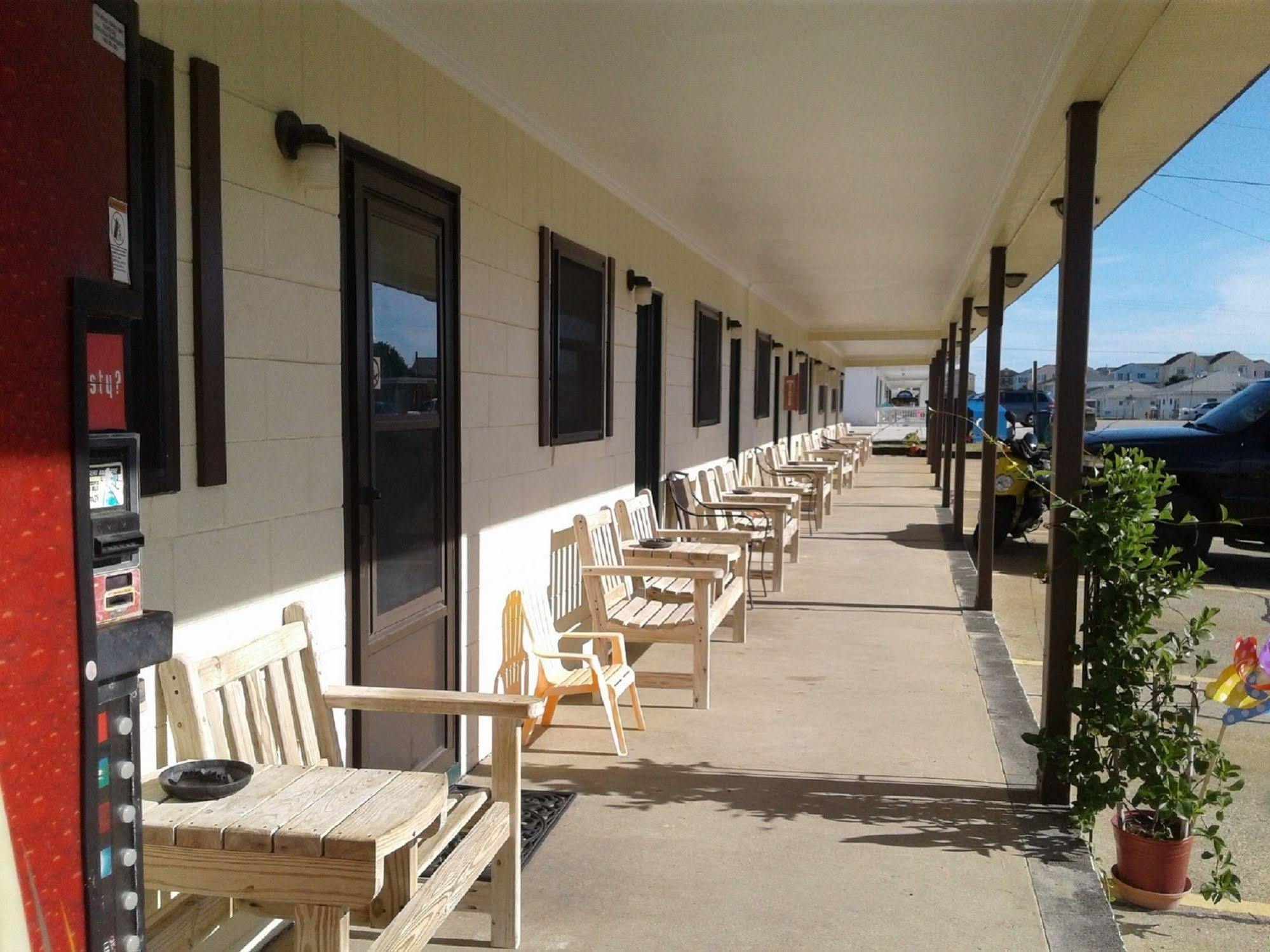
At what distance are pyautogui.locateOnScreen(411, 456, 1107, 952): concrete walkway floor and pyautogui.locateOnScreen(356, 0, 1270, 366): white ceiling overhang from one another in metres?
2.57

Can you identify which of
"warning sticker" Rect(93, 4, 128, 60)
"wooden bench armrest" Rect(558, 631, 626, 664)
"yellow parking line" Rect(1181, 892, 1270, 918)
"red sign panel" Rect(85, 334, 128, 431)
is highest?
"warning sticker" Rect(93, 4, 128, 60)

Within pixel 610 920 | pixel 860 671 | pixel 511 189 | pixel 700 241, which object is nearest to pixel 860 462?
pixel 700 241

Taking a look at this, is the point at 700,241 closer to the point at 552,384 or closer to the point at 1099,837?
the point at 552,384

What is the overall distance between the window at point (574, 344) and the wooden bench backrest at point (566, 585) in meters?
0.51

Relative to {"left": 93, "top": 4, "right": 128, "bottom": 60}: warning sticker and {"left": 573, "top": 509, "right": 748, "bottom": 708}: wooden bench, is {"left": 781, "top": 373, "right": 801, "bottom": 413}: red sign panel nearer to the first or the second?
{"left": 573, "top": 509, "right": 748, "bottom": 708}: wooden bench

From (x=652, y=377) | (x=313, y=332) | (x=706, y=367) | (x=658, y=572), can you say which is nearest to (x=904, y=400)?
(x=706, y=367)

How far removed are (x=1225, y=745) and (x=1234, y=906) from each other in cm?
166

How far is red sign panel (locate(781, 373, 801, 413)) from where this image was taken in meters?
15.5

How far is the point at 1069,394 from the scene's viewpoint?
3.88 m

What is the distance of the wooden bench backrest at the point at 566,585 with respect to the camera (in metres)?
5.43

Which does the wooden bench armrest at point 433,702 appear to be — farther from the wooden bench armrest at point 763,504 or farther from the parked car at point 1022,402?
the parked car at point 1022,402

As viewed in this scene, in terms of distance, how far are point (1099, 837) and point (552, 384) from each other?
3.00 metres

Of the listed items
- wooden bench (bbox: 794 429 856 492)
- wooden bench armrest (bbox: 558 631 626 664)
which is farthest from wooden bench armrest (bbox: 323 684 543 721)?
wooden bench (bbox: 794 429 856 492)

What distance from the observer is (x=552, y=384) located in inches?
206
